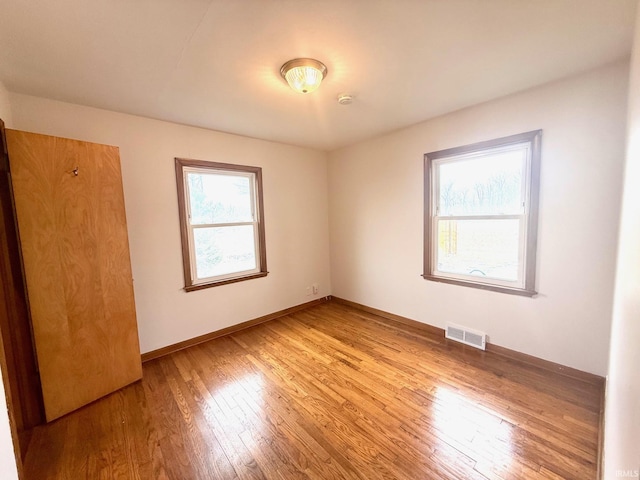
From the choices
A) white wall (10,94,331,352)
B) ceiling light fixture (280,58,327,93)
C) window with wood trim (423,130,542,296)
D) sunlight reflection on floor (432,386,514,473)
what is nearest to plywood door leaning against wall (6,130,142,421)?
white wall (10,94,331,352)

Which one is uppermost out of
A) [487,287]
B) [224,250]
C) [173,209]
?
[173,209]

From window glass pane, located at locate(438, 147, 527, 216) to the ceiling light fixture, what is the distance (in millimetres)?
1728

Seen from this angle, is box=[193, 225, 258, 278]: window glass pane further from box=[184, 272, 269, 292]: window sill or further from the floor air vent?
the floor air vent

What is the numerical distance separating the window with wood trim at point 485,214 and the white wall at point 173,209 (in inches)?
72.8

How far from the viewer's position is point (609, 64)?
182 cm

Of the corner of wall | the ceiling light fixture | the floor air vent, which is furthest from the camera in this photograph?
the floor air vent

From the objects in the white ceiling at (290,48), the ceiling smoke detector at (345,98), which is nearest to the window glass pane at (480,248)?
the white ceiling at (290,48)

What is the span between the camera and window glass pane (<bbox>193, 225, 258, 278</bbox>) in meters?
2.97

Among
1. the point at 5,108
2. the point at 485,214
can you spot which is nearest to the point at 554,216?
the point at 485,214

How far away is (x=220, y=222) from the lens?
309cm

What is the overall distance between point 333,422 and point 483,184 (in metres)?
2.49

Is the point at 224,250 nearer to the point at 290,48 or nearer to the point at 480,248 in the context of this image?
the point at 290,48

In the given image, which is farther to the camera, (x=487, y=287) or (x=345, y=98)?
(x=487, y=287)

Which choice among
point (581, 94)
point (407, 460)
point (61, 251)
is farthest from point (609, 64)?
point (61, 251)
